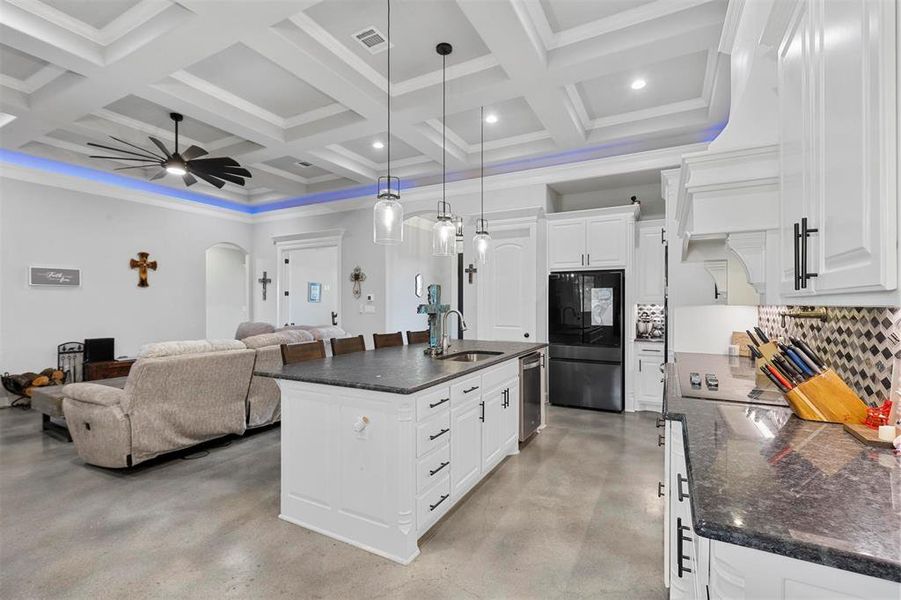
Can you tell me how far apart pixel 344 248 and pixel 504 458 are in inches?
179

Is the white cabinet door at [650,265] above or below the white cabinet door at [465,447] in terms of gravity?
above

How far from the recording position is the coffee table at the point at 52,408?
148 inches

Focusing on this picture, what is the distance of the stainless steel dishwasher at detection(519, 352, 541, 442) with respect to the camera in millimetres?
3660

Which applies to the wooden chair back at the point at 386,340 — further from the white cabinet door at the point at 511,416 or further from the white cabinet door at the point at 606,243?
the white cabinet door at the point at 606,243

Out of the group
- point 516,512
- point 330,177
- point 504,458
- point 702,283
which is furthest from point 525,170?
point 516,512

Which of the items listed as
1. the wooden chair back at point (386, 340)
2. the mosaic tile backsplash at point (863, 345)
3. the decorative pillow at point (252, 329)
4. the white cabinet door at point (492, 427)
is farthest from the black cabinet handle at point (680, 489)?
the decorative pillow at point (252, 329)

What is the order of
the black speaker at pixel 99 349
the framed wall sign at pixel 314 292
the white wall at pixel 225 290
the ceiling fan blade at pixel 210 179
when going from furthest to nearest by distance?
the white wall at pixel 225 290 → the framed wall sign at pixel 314 292 → the black speaker at pixel 99 349 → the ceiling fan blade at pixel 210 179

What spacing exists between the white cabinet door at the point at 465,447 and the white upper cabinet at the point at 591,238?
2.83 metres

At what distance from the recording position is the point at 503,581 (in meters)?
1.96

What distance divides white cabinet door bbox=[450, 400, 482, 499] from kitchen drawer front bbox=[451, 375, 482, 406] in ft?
0.14

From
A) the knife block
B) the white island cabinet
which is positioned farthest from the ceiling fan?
the knife block

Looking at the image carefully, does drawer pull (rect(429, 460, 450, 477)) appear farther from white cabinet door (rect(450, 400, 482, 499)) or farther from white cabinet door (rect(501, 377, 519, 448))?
white cabinet door (rect(501, 377, 519, 448))

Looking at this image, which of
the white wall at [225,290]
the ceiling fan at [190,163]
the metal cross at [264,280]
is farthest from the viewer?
the white wall at [225,290]

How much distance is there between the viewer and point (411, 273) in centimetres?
724
